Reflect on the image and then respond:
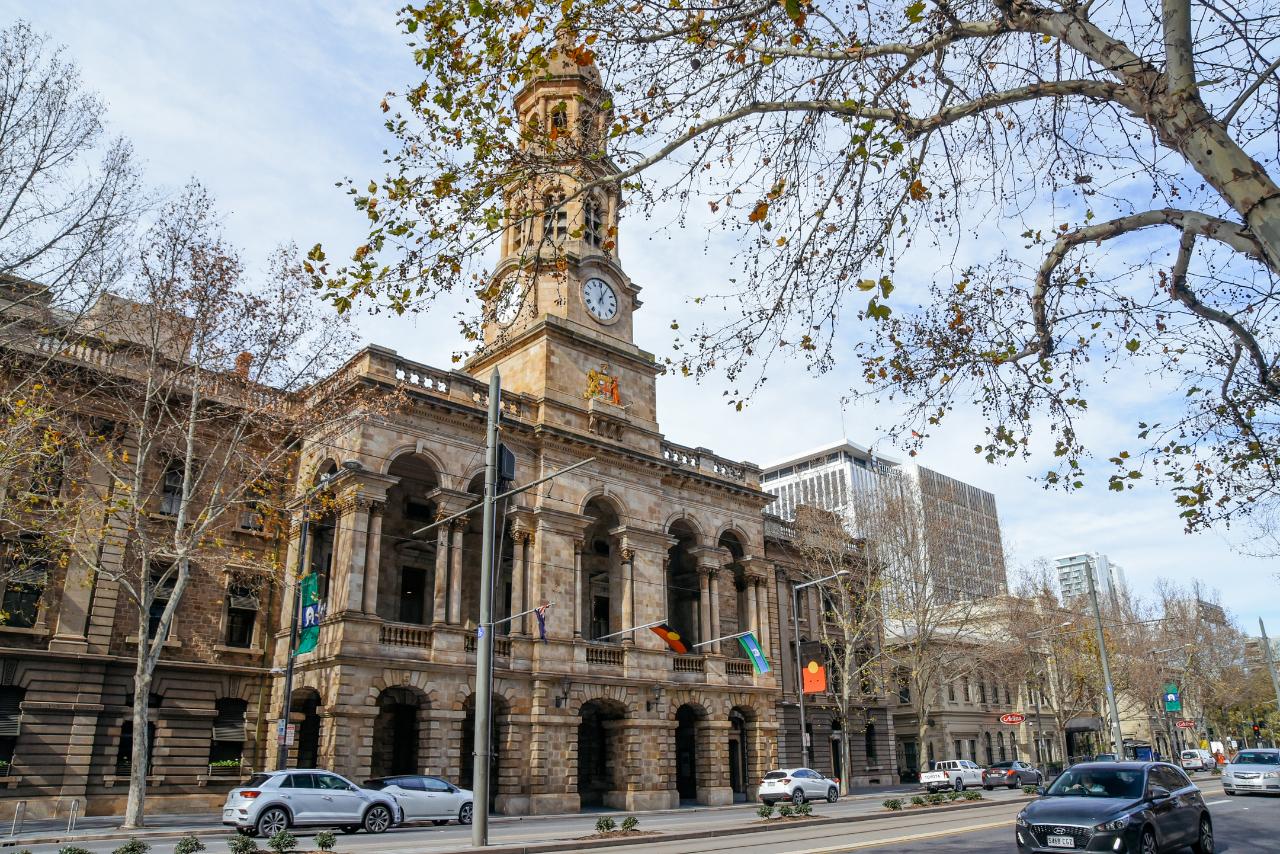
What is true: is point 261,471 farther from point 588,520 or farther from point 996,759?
point 996,759

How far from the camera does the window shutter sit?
23812 mm

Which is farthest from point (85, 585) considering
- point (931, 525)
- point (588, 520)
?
point (931, 525)

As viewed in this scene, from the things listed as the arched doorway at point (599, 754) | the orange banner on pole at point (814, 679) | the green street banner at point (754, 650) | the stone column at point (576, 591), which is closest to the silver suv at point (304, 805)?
the stone column at point (576, 591)

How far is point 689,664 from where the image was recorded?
3603 centimetres

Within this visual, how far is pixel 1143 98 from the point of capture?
781 cm

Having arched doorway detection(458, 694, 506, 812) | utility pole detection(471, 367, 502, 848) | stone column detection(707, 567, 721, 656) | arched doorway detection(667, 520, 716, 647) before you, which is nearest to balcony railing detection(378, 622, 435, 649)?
arched doorway detection(458, 694, 506, 812)

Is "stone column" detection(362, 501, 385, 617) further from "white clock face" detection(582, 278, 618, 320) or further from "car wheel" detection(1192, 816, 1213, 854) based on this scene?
"car wheel" detection(1192, 816, 1213, 854)

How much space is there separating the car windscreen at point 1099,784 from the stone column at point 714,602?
2375 centimetres

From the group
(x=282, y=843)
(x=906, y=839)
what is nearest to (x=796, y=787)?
(x=906, y=839)

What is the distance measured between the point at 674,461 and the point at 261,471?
20.0 meters

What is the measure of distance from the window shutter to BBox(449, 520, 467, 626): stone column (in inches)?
475

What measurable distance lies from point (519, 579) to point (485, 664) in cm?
1556

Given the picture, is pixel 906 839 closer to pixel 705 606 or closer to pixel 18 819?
pixel 18 819

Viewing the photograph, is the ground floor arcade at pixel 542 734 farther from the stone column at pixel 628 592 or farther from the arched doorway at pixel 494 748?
the stone column at pixel 628 592
